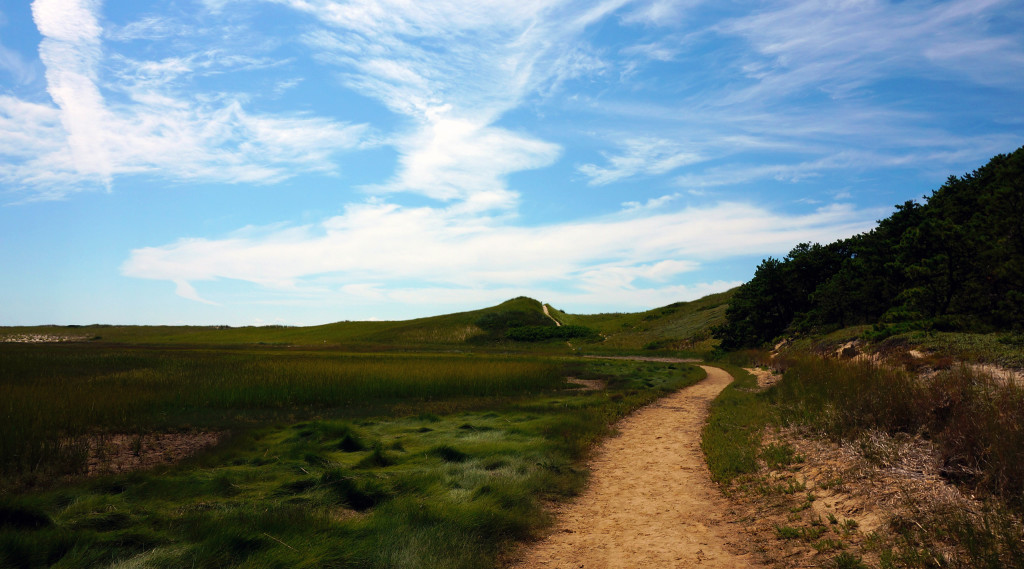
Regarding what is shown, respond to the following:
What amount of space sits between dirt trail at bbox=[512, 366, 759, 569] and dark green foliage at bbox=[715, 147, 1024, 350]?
17.5m

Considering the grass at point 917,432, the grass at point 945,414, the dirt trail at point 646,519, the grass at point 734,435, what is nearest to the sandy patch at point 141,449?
the dirt trail at point 646,519

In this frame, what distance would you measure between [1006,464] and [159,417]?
19286mm

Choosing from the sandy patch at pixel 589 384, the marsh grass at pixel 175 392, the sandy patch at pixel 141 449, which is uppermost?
the marsh grass at pixel 175 392

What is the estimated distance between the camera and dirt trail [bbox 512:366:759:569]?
6480 millimetres

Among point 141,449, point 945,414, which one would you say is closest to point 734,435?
point 945,414

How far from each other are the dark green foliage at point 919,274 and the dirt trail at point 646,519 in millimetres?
17491

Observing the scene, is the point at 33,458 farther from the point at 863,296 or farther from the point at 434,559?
the point at 863,296

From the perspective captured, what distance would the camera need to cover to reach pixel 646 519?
25.8ft

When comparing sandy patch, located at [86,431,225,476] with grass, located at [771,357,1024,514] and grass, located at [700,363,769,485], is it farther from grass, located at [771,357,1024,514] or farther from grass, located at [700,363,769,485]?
grass, located at [771,357,1024,514]

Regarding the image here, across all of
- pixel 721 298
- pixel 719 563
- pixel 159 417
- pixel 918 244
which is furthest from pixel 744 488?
pixel 721 298

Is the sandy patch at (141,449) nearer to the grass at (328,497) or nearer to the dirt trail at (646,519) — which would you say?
the grass at (328,497)

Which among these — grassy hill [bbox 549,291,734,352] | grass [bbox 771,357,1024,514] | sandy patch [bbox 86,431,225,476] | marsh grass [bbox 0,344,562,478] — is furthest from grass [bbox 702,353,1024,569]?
grassy hill [bbox 549,291,734,352]

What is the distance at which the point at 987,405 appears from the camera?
7.52 m

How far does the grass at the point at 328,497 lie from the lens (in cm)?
584
